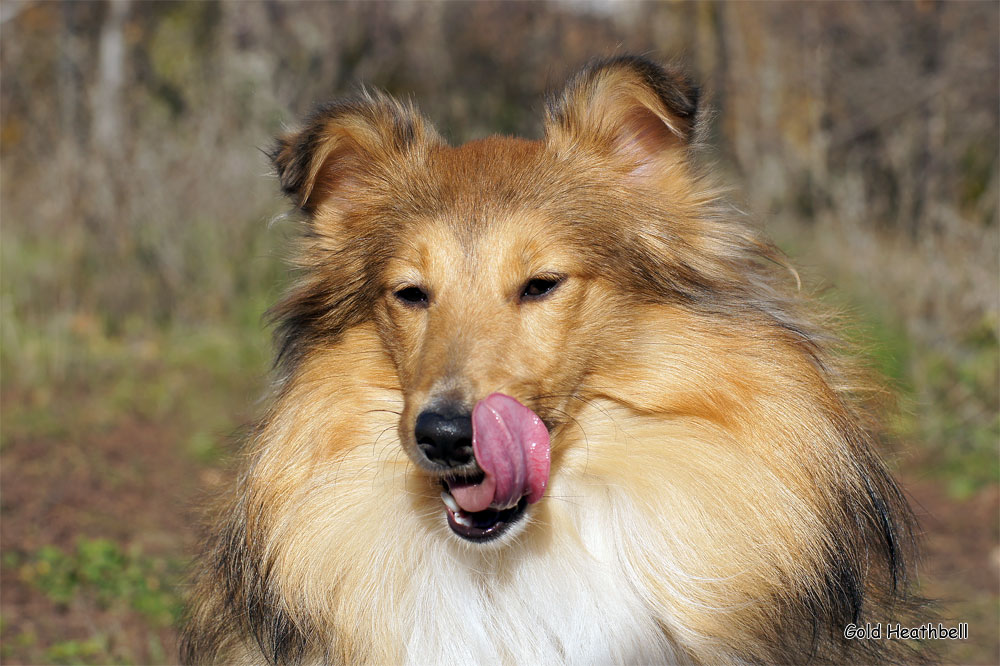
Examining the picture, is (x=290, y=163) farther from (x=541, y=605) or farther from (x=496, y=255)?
(x=541, y=605)

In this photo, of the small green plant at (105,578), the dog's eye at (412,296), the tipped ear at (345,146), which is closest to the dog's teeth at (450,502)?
the dog's eye at (412,296)

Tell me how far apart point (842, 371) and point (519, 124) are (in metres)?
10.6

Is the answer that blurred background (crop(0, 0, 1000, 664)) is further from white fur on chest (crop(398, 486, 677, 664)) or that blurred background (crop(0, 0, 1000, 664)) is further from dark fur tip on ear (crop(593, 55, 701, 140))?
white fur on chest (crop(398, 486, 677, 664))

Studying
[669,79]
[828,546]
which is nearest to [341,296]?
[669,79]

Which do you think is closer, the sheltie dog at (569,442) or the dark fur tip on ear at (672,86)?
the sheltie dog at (569,442)

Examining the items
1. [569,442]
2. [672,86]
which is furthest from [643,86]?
[569,442]

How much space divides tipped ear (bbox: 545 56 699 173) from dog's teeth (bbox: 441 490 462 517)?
4.09 ft

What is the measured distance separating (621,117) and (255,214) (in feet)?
23.6

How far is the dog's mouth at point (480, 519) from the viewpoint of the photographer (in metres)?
2.73

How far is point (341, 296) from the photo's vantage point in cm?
325

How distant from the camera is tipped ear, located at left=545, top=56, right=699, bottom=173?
3.06 m

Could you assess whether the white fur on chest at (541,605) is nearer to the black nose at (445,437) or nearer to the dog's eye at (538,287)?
the black nose at (445,437)

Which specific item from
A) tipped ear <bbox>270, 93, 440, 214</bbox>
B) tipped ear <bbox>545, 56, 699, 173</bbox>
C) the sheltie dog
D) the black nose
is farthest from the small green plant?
tipped ear <bbox>545, 56, 699, 173</bbox>

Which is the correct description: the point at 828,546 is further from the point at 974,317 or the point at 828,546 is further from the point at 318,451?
the point at 974,317
